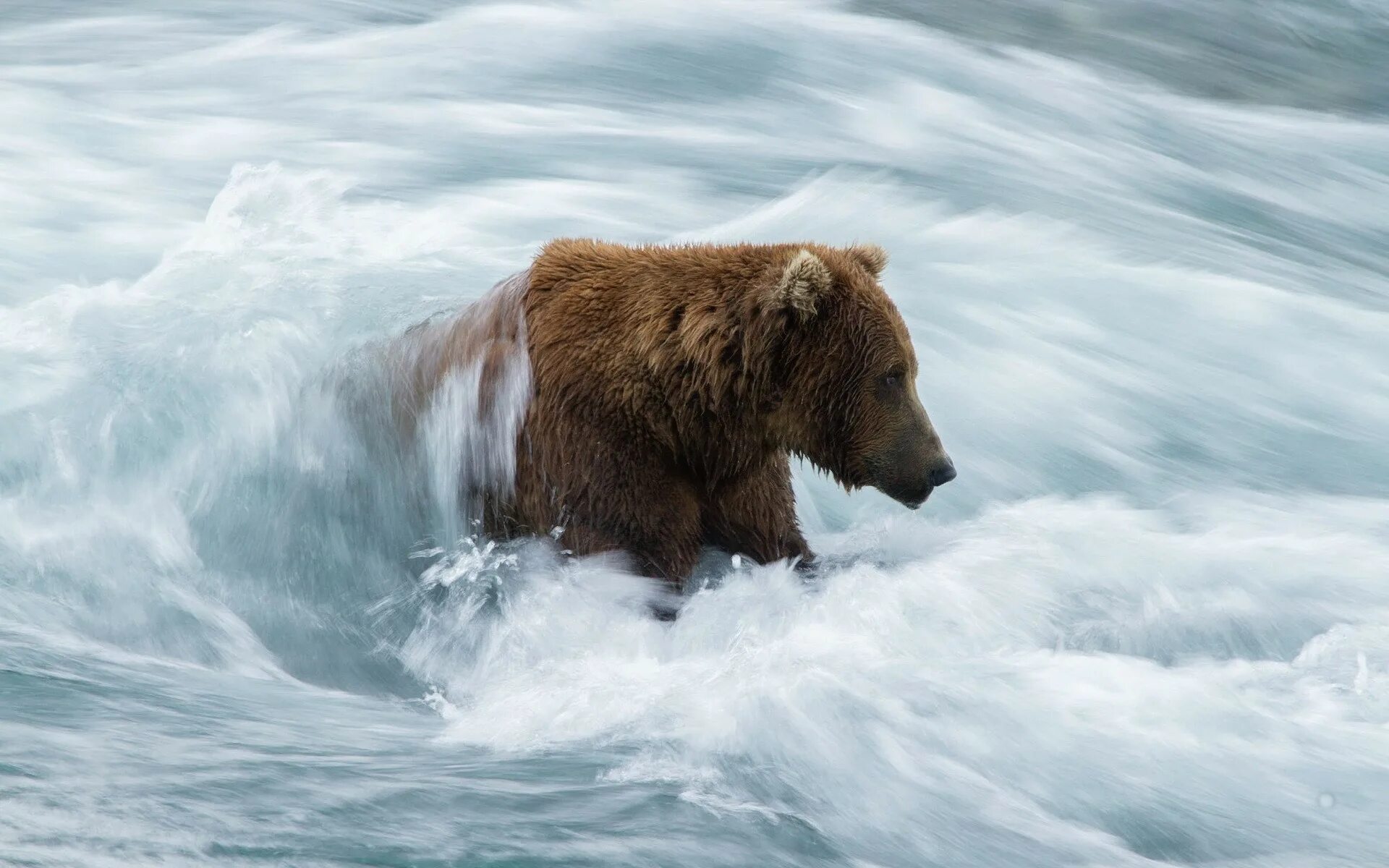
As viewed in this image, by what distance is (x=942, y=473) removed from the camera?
16.6 feet

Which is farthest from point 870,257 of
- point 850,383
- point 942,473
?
Answer: point 942,473

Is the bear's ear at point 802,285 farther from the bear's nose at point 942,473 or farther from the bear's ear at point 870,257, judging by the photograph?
the bear's nose at point 942,473

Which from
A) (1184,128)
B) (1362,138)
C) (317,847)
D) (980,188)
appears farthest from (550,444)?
(1362,138)

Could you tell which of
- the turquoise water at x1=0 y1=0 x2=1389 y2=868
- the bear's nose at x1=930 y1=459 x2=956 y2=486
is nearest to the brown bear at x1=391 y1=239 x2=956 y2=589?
the bear's nose at x1=930 y1=459 x2=956 y2=486

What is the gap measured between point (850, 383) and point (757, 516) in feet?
1.88

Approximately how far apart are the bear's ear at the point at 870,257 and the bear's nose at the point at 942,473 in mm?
663

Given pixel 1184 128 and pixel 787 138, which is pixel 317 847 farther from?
pixel 1184 128

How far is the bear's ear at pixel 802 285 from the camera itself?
4.77 meters

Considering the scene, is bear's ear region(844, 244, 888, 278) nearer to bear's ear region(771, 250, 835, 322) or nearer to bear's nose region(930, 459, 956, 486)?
bear's ear region(771, 250, 835, 322)

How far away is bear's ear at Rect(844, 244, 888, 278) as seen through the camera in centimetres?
518

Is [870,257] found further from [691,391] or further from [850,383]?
[691,391]

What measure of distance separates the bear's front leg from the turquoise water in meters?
0.11

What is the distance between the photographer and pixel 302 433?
18.5 ft

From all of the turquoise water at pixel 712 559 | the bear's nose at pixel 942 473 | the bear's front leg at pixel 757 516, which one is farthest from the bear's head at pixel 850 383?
the turquoise water at pixel 712 559
